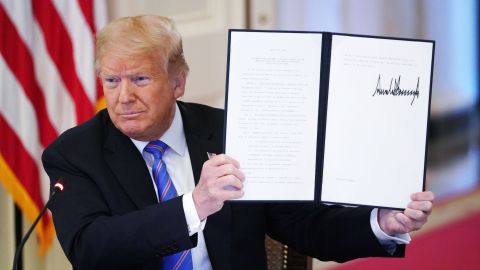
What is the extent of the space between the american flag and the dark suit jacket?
1044 millimetres

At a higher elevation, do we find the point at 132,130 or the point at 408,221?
the point at 132,130

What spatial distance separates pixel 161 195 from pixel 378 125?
58 cm

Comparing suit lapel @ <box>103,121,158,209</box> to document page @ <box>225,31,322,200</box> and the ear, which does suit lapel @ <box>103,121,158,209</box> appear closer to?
the ear

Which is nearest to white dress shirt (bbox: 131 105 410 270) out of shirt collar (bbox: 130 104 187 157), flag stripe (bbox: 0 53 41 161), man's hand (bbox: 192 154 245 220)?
shirt collar (bbox: 130 104 187 157)

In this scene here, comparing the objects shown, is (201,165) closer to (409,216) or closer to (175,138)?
(175,138)

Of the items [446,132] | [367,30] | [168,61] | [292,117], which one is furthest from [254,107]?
[446,132]

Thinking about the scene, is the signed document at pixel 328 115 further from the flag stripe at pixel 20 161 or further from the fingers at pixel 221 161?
the flag stripe at pixel 20 161

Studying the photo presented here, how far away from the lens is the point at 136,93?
2.20 meters

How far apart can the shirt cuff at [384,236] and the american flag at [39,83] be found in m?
1.52

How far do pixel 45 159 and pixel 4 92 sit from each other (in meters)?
1.08

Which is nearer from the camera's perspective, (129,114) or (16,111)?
(129,114)

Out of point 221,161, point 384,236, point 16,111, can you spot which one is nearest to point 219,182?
point 221,161

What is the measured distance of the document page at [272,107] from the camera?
2.04m
